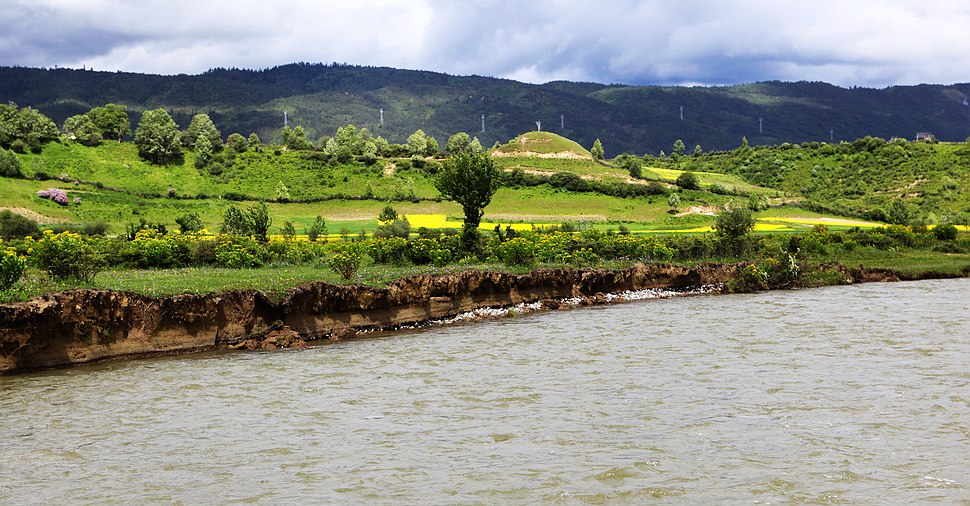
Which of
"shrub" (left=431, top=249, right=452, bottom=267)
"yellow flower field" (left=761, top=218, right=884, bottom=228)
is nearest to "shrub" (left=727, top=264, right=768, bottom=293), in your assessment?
"shrub" (left=431, top=249, right=452, bottom=267)

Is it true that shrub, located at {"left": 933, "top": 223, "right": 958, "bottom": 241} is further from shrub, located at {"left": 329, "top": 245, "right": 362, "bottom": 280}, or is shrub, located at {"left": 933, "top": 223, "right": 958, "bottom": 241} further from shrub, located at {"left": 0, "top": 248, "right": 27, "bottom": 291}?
shrub, located at {"left": 0, "top": 248, "right": 27, "bottom": 291}

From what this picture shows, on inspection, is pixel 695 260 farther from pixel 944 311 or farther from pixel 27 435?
pixel 27 435

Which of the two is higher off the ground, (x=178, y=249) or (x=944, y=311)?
(x=178, y=249)

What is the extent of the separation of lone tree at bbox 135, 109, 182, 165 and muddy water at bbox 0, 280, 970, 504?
101 m

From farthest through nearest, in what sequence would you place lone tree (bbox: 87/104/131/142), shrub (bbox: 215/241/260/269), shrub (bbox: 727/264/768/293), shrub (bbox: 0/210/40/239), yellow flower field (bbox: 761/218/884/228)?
lone tree (bbox: 87/104/131/142) < yellow flower field (bbox: 761/218/884/228) < shrub (bbox: 0/210/40/239) < shrub (bbox: 727/264/768/293) < shrub (bbox: 215/241/260/269)

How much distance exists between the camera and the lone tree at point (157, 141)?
4783 inches

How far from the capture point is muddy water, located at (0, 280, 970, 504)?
14984 millimetres

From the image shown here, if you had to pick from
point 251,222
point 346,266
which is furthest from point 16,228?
point 346,266

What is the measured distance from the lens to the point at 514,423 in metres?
19.5

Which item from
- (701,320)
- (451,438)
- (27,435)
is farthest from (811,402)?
(27,435)

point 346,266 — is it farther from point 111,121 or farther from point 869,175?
point 869,175

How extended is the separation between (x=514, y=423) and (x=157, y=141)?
115124 millimetres

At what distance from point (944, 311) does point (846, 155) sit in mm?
115073

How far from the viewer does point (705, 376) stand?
2452 cm
